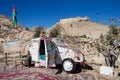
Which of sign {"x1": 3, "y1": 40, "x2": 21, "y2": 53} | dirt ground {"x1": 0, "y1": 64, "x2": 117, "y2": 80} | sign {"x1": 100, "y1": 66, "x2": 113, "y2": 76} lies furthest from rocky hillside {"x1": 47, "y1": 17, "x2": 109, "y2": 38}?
dirt ground {"x1": 0, "y1": 64, "x2": 117, "y2": 80}

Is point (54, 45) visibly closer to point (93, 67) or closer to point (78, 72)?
point (78, 72)

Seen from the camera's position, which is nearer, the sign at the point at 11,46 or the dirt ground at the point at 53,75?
the dirt ground at the point at 53,75

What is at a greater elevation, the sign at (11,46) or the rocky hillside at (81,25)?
the rocky hillside at (81,25)

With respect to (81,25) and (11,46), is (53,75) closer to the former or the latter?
(11,46)

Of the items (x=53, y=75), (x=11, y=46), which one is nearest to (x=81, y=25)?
(x=11, y=46)

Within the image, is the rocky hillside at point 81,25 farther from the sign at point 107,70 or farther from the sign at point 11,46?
the sign at point 107,70

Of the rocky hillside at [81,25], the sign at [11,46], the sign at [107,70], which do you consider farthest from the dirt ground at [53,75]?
the rocky hillside at [81,25]

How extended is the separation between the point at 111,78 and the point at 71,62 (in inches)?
105

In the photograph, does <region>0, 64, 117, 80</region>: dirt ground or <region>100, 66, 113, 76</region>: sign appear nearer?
<region>0, 64, 117, 80</region>: dirt ground

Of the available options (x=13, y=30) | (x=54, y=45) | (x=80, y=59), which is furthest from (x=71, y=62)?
(x=13, y=30)

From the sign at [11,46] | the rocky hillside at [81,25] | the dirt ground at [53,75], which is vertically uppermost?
the rocky hillside at [81,25]

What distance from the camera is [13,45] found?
15.3 m

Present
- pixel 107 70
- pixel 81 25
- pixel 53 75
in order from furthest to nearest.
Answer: pixel 81 25 < pixel 107 70 < pixel 53 75

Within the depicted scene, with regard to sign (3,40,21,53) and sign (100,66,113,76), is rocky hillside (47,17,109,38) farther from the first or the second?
sign (100,66,113,76)
